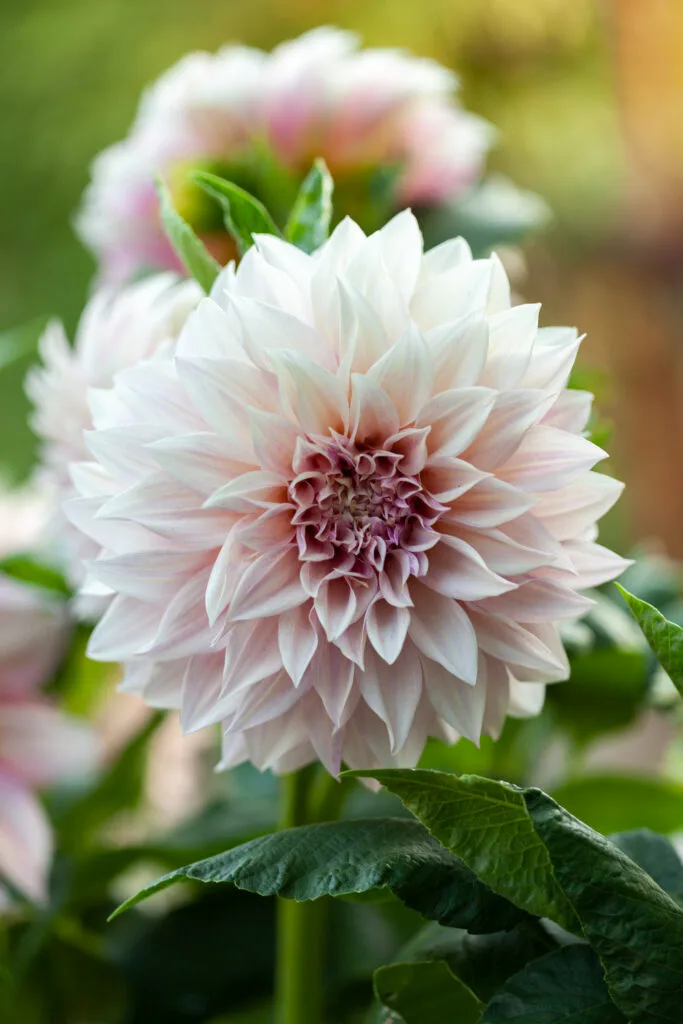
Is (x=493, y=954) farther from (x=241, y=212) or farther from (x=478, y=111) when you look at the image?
(x=478, y=111)

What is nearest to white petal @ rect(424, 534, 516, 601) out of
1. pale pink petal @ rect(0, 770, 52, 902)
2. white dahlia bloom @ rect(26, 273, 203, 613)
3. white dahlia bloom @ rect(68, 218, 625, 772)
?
white dahlia bloom @ rect(68, 218, 625, 772)

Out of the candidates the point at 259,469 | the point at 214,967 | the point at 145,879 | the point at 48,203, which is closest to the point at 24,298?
the point at 48,203

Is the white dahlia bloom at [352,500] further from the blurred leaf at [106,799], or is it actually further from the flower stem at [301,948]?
the blurred leaf at [106,799]

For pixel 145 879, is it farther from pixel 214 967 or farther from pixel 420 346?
pixel 420 346

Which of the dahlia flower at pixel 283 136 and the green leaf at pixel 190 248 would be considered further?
the dahlia flower at pixel 283 136

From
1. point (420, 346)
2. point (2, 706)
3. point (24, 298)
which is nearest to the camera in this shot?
point (420, 346)

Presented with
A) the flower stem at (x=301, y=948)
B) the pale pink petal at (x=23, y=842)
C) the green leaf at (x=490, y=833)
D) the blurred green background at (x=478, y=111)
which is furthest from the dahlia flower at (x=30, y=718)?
the blurred green background at (x=478, y=111)
